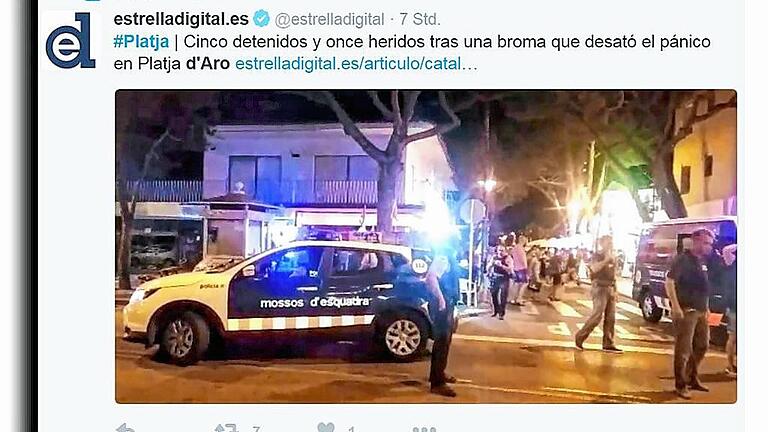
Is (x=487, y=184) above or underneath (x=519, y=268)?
above

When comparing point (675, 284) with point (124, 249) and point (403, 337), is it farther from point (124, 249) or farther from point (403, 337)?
point (124, 249)

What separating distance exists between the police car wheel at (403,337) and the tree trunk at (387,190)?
0.14 meters

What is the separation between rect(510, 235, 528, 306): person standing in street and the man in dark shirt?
229 mm

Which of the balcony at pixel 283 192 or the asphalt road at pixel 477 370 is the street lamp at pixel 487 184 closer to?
the balcony at pixel 283 192

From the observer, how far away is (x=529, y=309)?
52.6 inches

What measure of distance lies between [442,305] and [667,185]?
41cm

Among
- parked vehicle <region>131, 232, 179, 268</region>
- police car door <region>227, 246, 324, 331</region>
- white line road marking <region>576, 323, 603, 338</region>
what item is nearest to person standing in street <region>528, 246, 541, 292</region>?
white line road marking <region>576, 323, 603, 338</region>

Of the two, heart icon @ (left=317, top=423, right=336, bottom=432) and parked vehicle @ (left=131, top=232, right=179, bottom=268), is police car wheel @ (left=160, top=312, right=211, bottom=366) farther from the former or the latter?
heart icon @ (left=317, top=423, right=336, bottom=432)

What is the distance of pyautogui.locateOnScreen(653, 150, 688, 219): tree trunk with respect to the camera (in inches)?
51.5

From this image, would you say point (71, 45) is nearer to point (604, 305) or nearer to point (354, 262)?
point (354, 262)

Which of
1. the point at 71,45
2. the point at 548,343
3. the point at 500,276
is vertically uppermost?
the point at 71,45

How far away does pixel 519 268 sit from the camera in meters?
1.32

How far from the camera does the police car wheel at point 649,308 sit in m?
1.32

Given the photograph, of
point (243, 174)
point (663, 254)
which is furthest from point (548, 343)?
point (243, 174)
